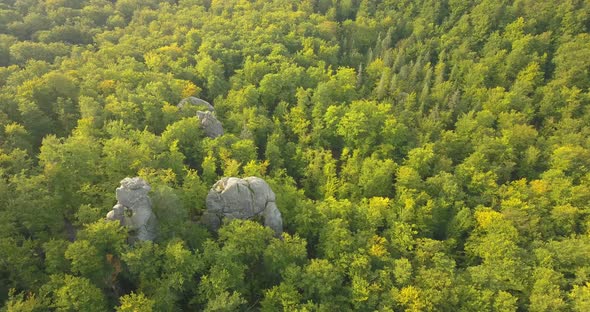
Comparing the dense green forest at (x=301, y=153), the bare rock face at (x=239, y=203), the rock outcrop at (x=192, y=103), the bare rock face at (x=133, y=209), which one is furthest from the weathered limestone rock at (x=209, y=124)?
the bare rock face at (x=133, y=209)

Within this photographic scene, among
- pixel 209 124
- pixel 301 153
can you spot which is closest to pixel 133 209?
pixel 209 124

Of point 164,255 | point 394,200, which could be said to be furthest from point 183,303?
point 394,200

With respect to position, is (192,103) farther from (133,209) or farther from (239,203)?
(133,209)

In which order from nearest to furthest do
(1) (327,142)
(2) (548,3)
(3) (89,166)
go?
1. (3) (89,166)
2. (1) (327,142)
3. (2) (548,3)

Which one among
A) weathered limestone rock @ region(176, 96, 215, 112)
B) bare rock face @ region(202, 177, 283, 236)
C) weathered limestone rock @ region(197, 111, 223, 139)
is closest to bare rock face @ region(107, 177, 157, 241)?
bare rock face @ region(202, 177, 283, 236)

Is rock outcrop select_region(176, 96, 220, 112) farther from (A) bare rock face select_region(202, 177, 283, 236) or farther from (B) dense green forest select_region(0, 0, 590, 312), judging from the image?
(A) bare rock face select_region(202, 177, 283, 236)

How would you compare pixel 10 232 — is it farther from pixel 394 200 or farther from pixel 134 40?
pixel 134 40

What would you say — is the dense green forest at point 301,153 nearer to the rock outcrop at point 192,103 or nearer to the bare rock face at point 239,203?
the rock outcrop at point 192,103
